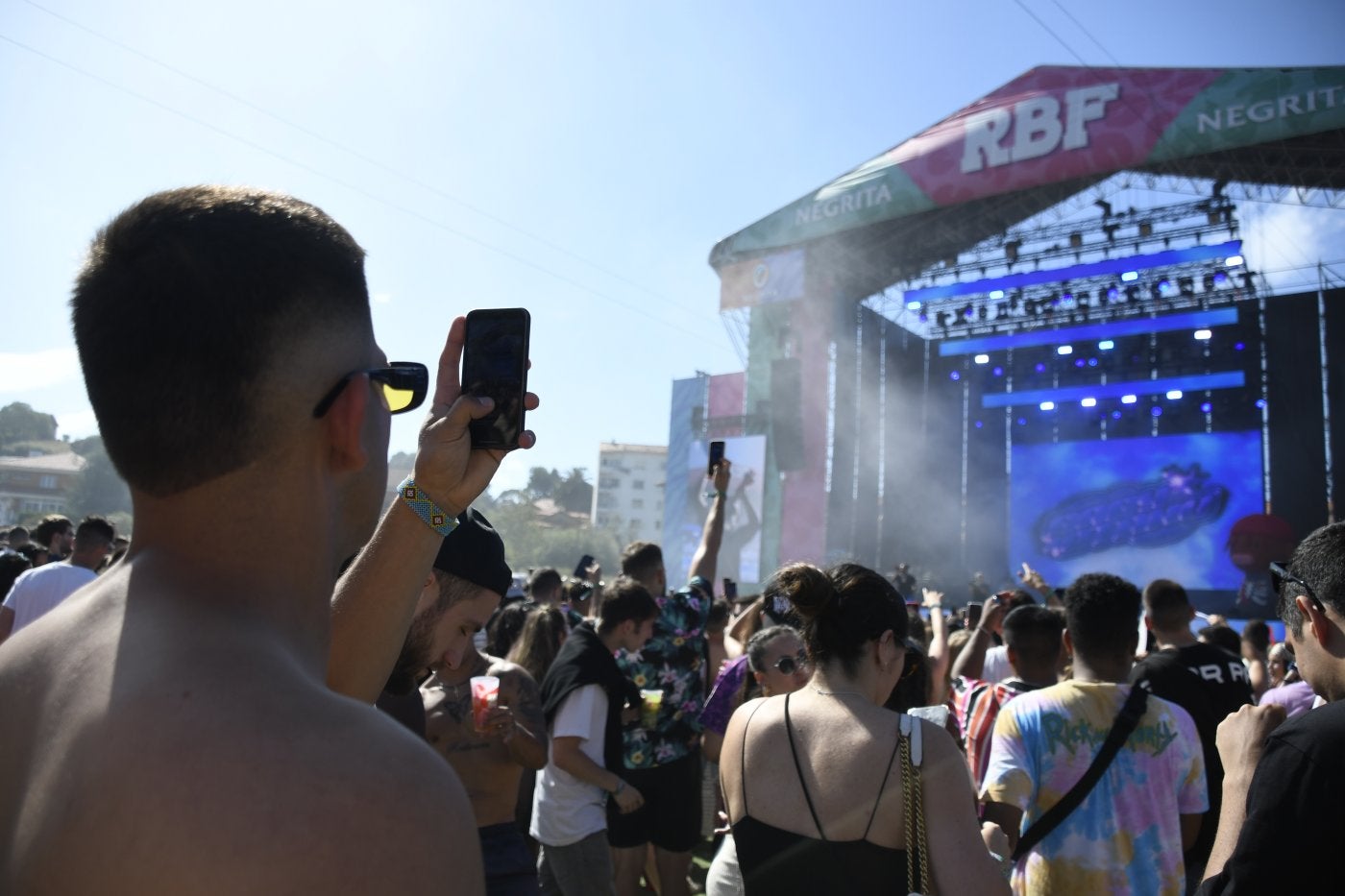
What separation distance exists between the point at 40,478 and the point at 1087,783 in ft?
122

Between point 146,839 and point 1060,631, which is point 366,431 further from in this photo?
point 1060,631

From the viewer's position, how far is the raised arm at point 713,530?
4820 mm

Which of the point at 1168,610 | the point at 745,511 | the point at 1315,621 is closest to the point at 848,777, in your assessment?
the point at 1315,621

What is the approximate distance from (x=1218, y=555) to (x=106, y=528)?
24.1 m

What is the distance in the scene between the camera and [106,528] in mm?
6098

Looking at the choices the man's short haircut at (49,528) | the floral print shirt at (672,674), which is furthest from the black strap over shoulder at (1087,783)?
the man's short haircut at (49,528)

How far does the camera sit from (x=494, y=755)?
3.49 meters

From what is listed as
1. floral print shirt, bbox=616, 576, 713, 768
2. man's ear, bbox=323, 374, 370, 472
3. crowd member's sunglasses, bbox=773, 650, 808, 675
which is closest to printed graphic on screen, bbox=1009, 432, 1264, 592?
floral print shirt, bbox=616, 576, 713, 768

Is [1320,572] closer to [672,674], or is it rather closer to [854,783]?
[854,783]

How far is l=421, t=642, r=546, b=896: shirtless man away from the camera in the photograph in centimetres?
313

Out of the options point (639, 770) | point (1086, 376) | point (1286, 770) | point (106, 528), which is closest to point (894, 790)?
point (1286, 770)

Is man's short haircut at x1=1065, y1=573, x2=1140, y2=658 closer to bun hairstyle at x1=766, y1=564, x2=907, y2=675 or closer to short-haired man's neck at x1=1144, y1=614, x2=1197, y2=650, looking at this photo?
bun hairstyle at x1=766, y1=564, x2=907, y2=675

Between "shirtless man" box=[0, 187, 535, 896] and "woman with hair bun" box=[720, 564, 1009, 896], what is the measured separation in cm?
182

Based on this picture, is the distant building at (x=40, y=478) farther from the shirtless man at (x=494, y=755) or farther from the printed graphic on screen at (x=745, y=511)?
the shirtless man at (x=494, y=755)
